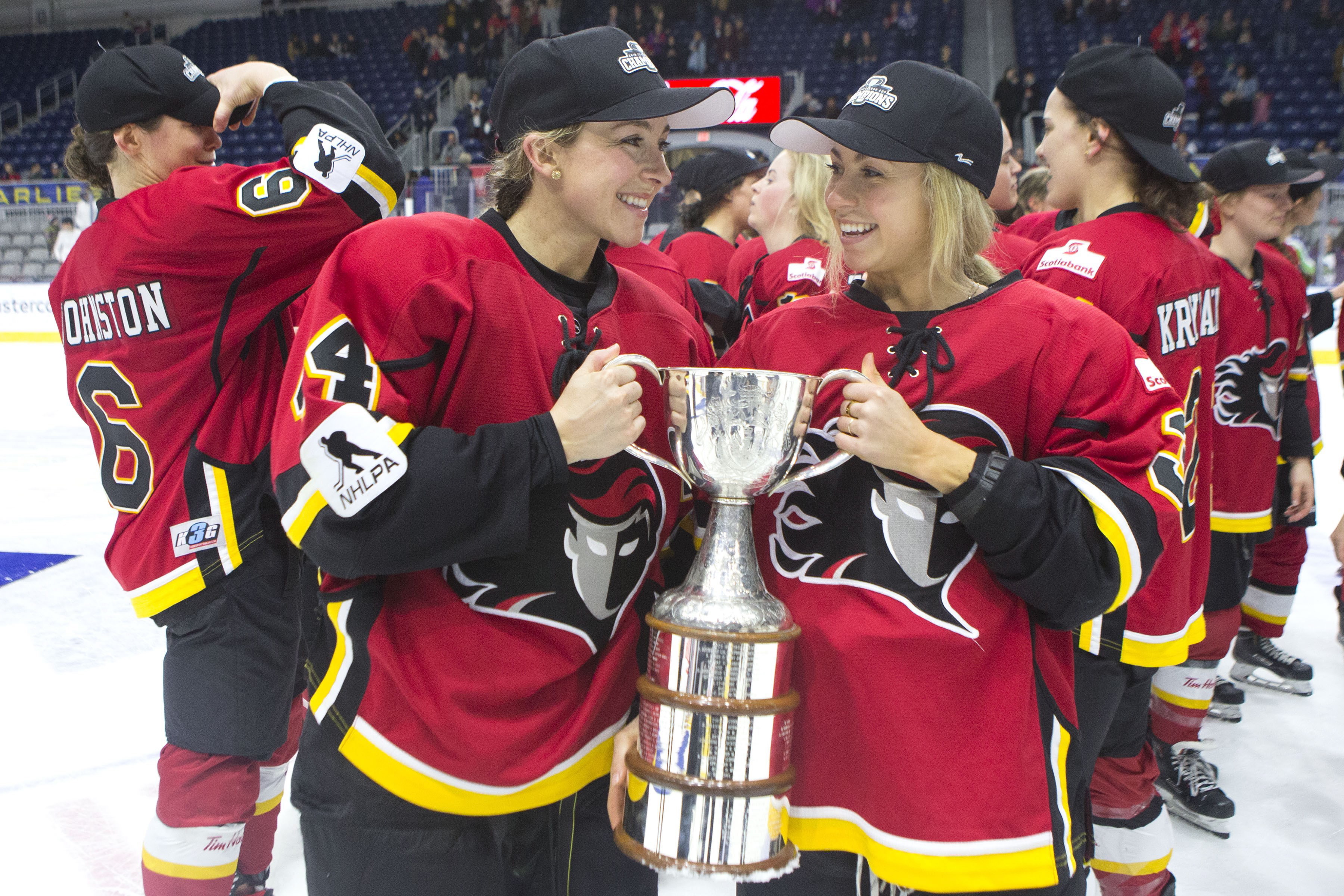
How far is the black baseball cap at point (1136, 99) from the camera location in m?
1.95

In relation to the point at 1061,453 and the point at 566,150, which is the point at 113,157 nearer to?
the point at 566,150

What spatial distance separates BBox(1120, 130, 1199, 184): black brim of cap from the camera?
76.5 inches

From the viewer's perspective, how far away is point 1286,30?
1344cm

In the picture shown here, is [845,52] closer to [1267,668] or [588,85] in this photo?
[1267,668]

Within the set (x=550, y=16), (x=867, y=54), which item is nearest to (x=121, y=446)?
(x=867, y=54)

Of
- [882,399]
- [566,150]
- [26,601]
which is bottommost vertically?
[26,601]

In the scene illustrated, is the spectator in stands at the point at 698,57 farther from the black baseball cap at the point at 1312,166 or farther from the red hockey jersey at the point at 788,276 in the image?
the red hockey jersey at the point at 788,276

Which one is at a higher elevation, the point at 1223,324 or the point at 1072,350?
the point at 1072,350

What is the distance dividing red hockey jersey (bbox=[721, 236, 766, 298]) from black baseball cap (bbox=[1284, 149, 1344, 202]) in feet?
5.47

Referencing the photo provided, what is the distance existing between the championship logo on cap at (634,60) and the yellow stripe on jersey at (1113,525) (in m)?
0.72

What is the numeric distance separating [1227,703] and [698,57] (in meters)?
14.1

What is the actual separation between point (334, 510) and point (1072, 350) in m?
0.88

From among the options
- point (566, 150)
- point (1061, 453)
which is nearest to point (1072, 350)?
point (1061, 453)

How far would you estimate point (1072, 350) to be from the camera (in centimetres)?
122
